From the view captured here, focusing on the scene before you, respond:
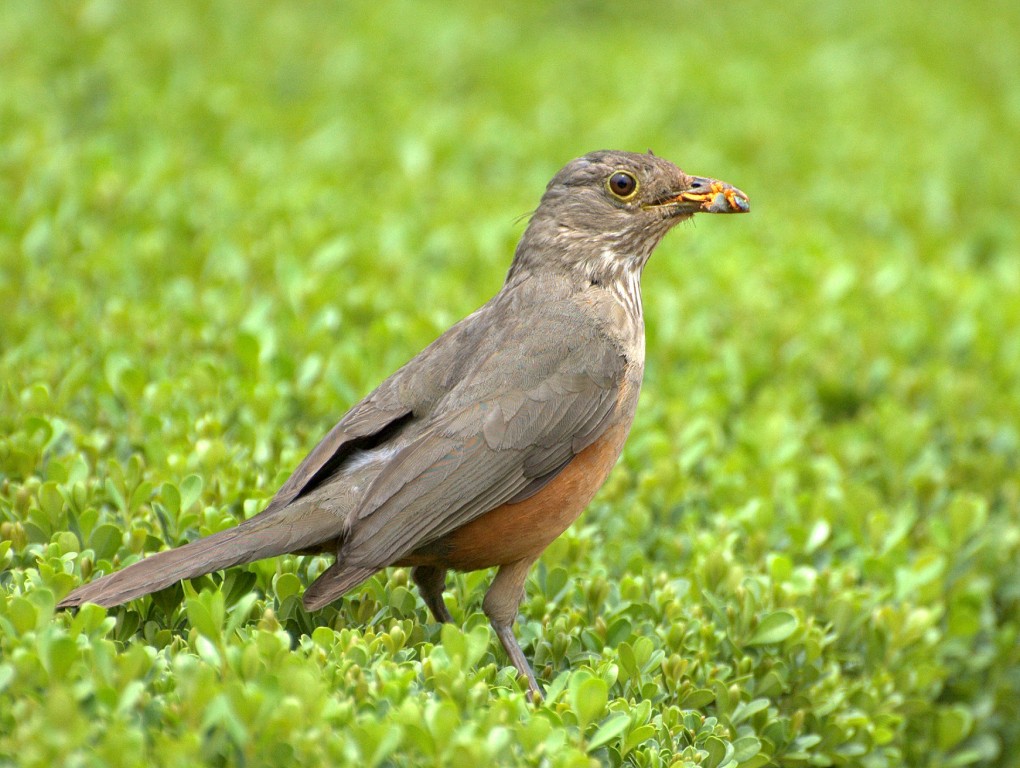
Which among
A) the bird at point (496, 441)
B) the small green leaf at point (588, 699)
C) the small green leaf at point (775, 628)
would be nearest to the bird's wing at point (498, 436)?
the bird at point (496, 441)

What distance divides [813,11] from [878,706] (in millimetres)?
9947

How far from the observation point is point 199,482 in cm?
425

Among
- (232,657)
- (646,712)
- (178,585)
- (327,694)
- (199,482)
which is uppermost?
(199,482)

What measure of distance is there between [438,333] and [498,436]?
6.94ft

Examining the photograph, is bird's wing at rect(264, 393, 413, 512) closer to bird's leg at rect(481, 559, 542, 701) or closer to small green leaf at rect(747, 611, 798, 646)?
bird's leg at rect(481, 559, 542, 701)

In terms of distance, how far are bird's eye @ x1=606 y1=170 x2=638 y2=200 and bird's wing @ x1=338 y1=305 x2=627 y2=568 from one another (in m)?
0.56

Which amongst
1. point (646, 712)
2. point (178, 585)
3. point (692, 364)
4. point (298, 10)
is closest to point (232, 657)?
point (178, 585)

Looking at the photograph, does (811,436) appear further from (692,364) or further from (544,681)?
(544,681)

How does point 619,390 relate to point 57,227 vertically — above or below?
below

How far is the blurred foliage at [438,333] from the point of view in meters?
3.32

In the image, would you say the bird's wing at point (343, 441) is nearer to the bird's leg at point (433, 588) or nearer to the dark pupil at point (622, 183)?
the bird's leg at point (433, 588)

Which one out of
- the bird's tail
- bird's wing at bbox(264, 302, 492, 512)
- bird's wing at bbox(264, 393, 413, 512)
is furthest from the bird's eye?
the bird's tail

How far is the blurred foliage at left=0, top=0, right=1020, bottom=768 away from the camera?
3318 mm

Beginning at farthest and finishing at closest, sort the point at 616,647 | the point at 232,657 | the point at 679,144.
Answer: the point at 679,144, the point at 616,647, the point at 232,657
